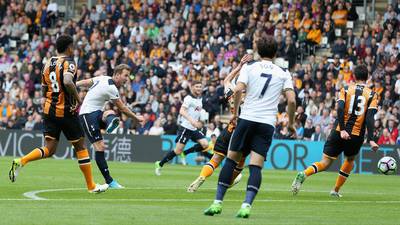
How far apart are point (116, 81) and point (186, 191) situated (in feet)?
7.60

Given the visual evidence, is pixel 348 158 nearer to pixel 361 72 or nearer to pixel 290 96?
pixel 361 72

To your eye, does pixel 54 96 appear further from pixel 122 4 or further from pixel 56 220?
pixel 122 4

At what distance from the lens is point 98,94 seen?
1773 centimetres

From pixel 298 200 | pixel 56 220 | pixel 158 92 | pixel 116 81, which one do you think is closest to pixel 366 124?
pixel 298 200

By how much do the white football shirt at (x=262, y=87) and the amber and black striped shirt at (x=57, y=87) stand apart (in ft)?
13.0

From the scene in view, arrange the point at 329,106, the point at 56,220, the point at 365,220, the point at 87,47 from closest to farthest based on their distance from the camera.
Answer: the point at 56,220 < the point at 365,220 < the point at 329,106 < the point at 87,47

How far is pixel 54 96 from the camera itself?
16.0 m

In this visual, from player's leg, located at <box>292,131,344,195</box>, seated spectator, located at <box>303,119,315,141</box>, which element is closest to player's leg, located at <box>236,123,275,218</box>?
player's leg, located at <box>292,131,344,195</box>

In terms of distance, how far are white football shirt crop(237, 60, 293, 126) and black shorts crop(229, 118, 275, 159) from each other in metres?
0.07

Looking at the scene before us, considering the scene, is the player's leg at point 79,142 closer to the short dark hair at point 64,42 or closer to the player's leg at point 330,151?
the short dark hair at point 64,42

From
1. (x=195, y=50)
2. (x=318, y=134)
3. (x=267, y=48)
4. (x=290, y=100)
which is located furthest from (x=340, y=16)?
(x=267, y=48)

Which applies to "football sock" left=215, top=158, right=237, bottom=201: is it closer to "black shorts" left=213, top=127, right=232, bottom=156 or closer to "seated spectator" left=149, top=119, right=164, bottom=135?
"black shorts" left=213, top=127, right=232, bottom=156

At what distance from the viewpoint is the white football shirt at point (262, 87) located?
12.6 meters

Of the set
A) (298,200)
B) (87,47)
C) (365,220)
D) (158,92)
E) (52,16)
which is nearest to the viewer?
(365,220)
